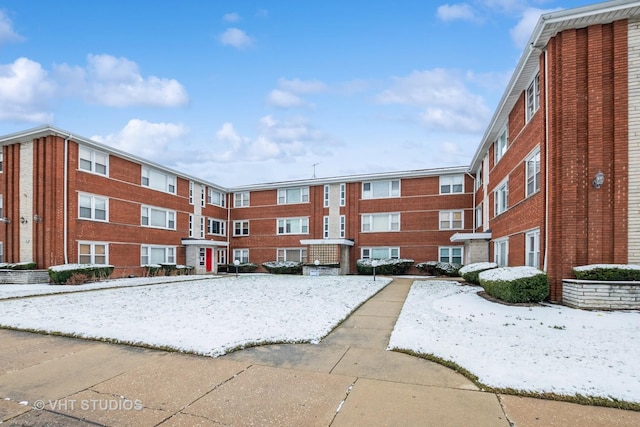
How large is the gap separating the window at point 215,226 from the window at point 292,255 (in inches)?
242

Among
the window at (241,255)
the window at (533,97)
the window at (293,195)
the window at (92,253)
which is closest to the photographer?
the window at (533,97)

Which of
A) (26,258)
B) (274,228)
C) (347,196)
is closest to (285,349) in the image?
(26,258)

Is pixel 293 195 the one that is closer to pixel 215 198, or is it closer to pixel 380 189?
pixel 215 198

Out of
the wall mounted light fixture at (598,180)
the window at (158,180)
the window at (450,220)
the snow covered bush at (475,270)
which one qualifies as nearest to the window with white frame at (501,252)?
the snow covered bush at (475,270)

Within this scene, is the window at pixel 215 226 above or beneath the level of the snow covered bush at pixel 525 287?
above

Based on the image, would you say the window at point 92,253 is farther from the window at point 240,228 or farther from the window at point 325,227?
the window at point 325,227

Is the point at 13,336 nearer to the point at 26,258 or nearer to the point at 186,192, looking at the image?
the point at 26,258

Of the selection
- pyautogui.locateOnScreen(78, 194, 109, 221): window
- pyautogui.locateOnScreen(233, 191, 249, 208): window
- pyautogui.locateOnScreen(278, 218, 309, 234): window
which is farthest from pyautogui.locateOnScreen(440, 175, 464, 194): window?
pyautogui.locateOnScreen(78, 194, 109, 221): window

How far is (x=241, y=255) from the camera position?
34062 mm

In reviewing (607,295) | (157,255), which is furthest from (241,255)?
(607,295)

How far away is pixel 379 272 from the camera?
27359 millimetres

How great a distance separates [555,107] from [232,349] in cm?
1120

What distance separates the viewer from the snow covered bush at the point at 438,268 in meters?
25.2

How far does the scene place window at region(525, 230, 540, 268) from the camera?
40.8ft
